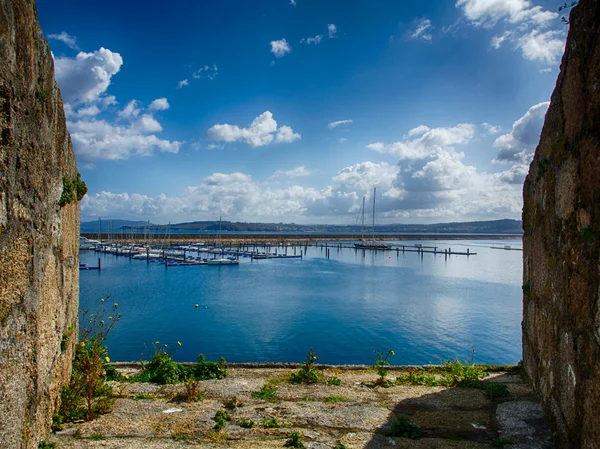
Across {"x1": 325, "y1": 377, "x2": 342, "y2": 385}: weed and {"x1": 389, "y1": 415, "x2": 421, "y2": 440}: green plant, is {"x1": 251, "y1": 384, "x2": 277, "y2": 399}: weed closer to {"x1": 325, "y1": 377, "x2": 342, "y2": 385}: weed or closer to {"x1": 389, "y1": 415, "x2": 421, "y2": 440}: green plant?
{"x1": 325, "y1": 377, "x2": 342, "y2": 385}: weed

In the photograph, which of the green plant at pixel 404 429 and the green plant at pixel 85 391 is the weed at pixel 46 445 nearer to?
the green plant at pixel 85 391

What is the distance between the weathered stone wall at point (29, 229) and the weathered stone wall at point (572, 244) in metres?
5.03

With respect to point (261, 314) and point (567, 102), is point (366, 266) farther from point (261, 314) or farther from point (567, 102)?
point (567, 102)

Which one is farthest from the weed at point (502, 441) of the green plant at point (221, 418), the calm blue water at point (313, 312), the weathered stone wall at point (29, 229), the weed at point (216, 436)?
the calm blue water at point (313, 312)

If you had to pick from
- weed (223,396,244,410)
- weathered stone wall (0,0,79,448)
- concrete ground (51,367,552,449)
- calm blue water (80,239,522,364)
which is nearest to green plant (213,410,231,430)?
concrete ground (51,367,552,449)

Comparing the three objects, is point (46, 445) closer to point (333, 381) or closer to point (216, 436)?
point (216, 436)

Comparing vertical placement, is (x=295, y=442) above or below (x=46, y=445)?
below

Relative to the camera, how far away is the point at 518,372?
838cm

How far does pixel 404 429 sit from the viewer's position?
18.1ft

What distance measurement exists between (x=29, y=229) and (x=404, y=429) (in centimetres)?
492

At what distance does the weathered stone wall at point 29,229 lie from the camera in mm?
3363

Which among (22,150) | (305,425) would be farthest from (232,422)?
(22,150)

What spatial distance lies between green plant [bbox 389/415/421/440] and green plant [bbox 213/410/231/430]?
7.21 ft

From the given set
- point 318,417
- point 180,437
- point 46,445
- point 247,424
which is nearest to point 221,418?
point 247,424
